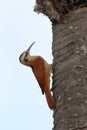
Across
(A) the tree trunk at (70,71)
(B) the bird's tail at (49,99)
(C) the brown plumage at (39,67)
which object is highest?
(A) the tree trunk at (70,71)

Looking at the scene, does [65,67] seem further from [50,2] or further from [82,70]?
[50,2]

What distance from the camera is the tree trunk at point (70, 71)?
385cm

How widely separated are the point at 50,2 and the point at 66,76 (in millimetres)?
993

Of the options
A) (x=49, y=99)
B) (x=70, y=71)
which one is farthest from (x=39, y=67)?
(x=70, y=71)

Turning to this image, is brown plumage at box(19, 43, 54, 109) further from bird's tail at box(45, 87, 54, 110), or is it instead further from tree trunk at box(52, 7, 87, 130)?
tree trunk at box(52, 7, 87, 130)

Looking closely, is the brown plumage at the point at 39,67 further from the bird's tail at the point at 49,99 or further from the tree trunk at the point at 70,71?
the tree trunk at the point at 70,71

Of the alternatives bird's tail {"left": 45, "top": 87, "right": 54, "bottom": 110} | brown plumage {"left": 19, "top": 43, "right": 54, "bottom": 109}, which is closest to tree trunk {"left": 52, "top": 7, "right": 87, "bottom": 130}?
bird's tail {"left": 45, "top": 87, "right": 54, "bottom": 110}

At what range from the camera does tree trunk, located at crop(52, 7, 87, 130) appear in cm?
385

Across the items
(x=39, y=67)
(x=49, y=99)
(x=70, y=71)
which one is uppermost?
(x=70, y=71)

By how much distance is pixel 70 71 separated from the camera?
4152 mm

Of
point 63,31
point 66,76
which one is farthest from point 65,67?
point 63,31

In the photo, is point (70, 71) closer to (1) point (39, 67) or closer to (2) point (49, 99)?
(2) point (49, 99)

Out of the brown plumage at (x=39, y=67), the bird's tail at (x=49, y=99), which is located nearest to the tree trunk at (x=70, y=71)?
the bird's tail at (x=49, y=99)

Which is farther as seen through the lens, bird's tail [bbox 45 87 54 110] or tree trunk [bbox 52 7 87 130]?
bird's tail [bbox 45 87 54 110]
